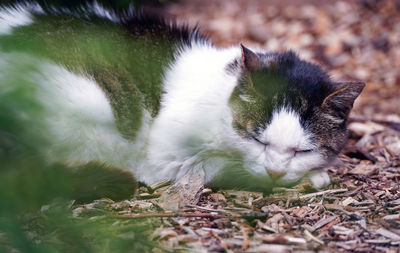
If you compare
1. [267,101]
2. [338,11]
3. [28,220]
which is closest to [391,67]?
Answer: [338,11]

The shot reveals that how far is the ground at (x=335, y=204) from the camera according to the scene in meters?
2.02

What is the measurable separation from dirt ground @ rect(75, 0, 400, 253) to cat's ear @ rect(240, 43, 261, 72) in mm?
835

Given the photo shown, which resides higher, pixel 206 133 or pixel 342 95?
pixel 342 95

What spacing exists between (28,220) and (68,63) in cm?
104

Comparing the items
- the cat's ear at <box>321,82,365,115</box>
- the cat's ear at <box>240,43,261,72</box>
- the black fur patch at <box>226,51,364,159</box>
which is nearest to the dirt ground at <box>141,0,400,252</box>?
the black fur patch at <box>226,51,364,159</box>

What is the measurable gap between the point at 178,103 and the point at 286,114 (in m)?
0.75

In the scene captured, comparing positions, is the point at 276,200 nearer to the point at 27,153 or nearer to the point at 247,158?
the point at 247,158

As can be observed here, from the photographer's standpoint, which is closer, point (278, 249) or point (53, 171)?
point (53, 171)

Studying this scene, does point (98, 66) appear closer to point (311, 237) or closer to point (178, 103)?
point (178, 103)

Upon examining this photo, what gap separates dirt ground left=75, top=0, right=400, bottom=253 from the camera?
2035 mm

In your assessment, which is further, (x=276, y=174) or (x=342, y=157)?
(x=342, y=157)

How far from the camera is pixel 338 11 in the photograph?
22.0 ft

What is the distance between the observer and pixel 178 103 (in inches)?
111

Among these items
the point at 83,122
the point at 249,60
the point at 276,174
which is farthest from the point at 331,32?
the point at 83,122
